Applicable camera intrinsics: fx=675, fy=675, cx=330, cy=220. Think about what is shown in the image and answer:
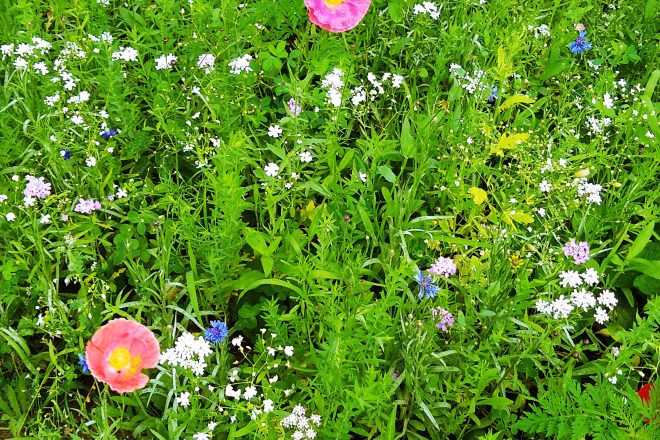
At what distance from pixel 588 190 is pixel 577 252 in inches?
9.7

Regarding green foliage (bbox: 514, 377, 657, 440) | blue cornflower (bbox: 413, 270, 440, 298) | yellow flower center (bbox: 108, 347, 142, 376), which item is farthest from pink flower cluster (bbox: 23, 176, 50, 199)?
green foliage (bbox: 514, 377, 657, 440)

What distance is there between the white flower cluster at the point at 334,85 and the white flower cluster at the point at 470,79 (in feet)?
1.63

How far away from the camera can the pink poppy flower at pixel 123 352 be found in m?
1.74

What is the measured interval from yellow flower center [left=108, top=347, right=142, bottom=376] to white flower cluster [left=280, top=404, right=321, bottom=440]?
0.42m

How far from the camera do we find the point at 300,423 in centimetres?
179

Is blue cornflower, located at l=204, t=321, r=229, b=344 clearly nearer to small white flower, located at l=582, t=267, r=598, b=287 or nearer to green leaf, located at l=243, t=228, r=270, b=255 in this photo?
green leaf, located at l=243, t=228, r=270, b=255

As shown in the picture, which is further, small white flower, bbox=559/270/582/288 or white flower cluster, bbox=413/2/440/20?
white flower cluster, bbox=413/2/440/20

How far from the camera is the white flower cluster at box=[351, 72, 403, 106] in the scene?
258cm

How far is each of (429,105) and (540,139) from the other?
0.46 m

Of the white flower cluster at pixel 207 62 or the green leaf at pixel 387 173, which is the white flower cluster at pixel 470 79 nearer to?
the green leaf at pixel 387 173

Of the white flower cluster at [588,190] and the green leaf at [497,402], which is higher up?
the white flower cluster at [588,190]

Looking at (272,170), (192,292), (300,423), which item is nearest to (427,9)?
(272,170)

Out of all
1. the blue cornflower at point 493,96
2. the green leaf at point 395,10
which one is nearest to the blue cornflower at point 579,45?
the blue cornflower at point 493,96

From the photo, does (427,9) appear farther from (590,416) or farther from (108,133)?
(590,416)
